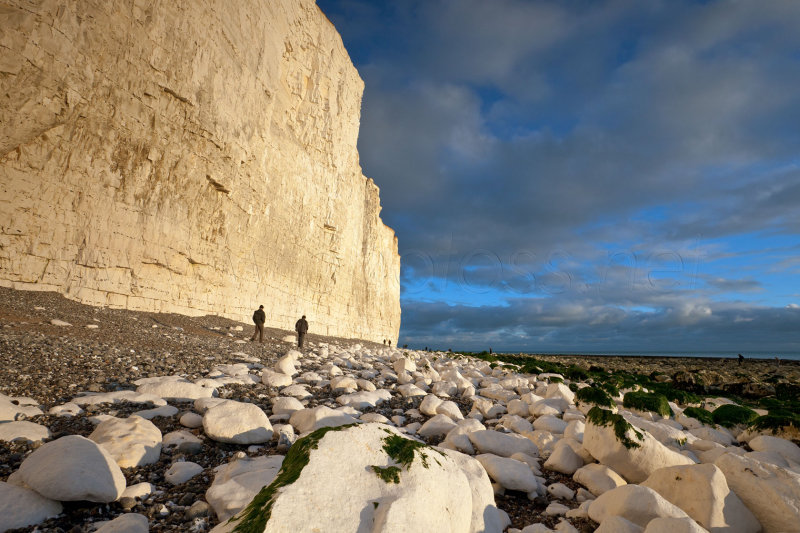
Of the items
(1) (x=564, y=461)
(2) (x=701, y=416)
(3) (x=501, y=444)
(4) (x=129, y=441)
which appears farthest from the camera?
(2) (x=701, y=416)

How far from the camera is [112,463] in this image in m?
2.68

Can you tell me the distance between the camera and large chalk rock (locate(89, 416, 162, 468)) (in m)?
3.07

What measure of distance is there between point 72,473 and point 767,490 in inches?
193

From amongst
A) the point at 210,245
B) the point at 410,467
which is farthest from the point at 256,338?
the point at 410,467

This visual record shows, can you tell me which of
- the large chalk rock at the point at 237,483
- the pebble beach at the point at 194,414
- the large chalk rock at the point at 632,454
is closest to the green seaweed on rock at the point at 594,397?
the pebble beach at the point at 194,414

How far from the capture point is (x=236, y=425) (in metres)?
3.73

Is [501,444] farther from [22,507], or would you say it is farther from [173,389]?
[173,389]

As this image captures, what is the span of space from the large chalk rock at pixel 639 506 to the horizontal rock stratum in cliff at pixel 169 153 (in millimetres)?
15474

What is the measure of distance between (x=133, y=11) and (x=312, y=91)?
13805 millimetres

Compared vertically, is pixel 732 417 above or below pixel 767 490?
below

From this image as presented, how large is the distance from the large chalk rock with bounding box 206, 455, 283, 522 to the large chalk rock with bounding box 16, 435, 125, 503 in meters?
0.63

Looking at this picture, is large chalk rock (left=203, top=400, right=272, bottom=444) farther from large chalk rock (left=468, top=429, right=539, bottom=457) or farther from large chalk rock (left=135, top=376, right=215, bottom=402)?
large chalk rock (left=468, top=429, right=539, bottom=457)

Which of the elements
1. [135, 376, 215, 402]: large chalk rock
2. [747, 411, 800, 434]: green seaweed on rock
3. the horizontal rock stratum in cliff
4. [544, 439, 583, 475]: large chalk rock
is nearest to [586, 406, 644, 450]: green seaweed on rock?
[544, 439, 583, 475]: large chalk rock

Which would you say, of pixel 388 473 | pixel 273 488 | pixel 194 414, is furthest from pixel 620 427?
pixel 194 414
